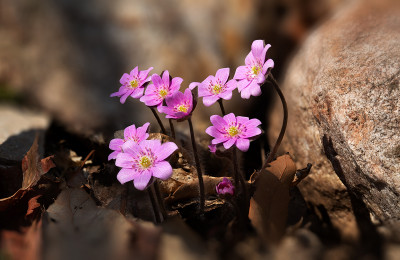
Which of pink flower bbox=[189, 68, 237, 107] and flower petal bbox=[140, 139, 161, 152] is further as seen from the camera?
pink flower bbox=[189, 68, 237, 107]

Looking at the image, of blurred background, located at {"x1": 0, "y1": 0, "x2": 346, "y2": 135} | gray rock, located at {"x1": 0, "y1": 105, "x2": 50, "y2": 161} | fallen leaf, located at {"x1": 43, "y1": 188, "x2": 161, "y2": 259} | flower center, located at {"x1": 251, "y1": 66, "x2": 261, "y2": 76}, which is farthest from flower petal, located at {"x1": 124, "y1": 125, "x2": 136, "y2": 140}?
blurred background, located at {"x1": 0, "y1": 0, "x2": 346, "y2": 135}

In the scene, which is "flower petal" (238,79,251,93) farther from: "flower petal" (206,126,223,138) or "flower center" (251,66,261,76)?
"flower petal" (206,126,223,138)

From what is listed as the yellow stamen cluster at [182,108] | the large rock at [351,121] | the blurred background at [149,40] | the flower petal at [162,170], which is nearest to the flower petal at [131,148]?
the flower petal at [162,170]

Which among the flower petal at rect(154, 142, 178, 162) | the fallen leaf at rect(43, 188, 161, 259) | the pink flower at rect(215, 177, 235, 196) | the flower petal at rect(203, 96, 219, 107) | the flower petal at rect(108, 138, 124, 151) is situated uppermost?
the flower petal at rect(203, 96, 219, 107)

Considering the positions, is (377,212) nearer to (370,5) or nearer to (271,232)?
(271,232)

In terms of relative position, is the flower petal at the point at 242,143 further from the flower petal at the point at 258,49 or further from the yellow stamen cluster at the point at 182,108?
the flower petal at the point at 258,49

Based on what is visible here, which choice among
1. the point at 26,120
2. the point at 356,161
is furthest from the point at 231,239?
the point at 26,120

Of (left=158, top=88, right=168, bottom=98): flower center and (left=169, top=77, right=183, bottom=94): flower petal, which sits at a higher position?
(left=169, top=77, right=183, bottom=94): flower petal

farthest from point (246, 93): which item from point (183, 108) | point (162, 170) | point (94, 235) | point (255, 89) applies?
point (94, 235)
